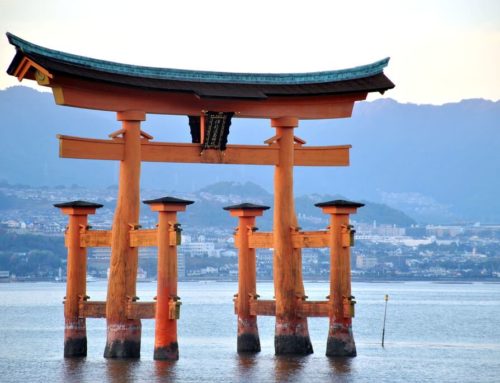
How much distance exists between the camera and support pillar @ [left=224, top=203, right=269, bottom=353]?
4394cm

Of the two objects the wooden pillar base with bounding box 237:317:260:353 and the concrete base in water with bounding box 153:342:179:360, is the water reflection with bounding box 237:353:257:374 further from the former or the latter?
the concrete base in water with bounding box 153:342:179:360

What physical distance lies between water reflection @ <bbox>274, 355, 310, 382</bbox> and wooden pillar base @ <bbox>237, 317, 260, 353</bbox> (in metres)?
1.81

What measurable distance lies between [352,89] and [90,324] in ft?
126

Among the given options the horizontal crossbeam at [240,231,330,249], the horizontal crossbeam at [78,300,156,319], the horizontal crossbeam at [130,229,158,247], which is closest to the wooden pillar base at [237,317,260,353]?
the horizontal crossbeam at [240,231,330,249]

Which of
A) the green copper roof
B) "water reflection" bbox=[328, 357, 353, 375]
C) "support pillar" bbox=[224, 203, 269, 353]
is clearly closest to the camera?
the green copper roof

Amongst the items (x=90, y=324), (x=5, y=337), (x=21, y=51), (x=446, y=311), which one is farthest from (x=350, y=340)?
(x=446, y=311)

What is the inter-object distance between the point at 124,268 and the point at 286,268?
5264mm

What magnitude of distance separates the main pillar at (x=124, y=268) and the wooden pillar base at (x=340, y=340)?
5788mm

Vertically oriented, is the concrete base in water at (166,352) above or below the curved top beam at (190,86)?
below

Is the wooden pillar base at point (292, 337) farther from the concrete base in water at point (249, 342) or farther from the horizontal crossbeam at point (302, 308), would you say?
the concrete base in water at point (249, 342)

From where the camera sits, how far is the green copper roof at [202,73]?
128ft

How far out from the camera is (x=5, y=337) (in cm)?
6316

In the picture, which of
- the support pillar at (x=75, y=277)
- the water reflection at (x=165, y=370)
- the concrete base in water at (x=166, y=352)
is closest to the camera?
the water reflection at (x=165, y=370)

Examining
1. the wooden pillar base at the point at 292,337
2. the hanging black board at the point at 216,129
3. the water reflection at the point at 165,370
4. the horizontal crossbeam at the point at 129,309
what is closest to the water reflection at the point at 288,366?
the wooden pillar base at the point at 292,337
